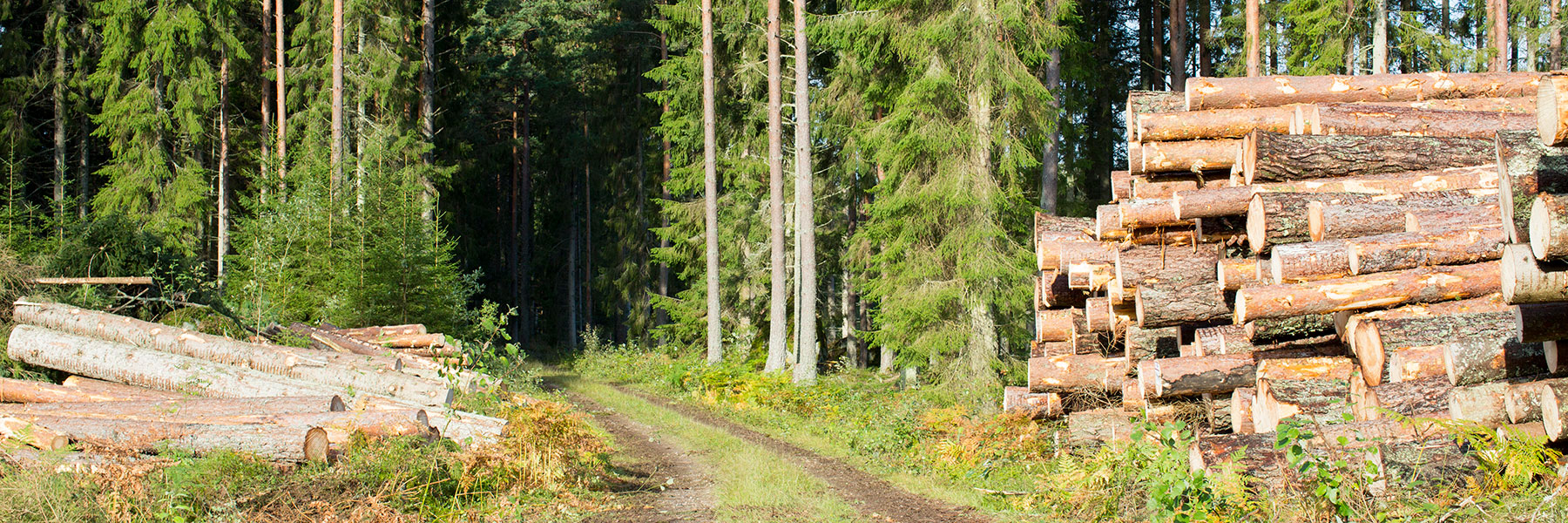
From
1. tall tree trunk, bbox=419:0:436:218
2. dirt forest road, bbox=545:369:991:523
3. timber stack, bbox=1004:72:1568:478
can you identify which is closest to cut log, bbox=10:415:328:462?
dirt forest road, bbox=545:369:991:523

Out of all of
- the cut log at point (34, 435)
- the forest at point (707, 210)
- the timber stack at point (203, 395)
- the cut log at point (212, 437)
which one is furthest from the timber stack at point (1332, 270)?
the cut log at point (34, 435)

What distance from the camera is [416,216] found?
19422 millimetres

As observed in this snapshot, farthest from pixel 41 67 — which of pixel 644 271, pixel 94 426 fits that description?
pixel 94 426

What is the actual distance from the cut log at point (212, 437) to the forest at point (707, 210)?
0.52ft

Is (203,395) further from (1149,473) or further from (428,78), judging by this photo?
(428,78)

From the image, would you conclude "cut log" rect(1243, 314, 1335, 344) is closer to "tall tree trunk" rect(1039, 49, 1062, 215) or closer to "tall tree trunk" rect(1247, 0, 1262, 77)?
"tall tree trunk" rect(1039, 49, 1062, 215)

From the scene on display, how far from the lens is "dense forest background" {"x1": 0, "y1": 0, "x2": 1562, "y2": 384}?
15.4 meters

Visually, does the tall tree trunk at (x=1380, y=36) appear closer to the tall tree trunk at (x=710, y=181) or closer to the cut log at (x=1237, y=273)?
the tall tree trunk at (x=710, y=181)

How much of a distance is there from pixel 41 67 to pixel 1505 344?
31.8 metres

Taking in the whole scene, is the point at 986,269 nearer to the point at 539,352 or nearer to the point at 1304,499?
the point at 1304,499

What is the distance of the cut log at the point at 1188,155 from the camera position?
9289 mm

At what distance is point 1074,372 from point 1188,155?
2.72 metres

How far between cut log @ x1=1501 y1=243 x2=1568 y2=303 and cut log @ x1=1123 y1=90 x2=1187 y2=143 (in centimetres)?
454

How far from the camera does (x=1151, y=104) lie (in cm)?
1006
